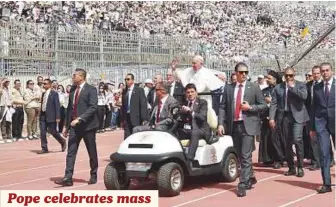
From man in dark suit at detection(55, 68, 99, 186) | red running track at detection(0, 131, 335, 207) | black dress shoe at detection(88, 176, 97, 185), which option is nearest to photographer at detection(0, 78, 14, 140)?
red running track at detection(0, 131, 335, 207)

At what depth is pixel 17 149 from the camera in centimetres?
1445

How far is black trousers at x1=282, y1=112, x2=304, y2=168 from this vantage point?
9.48m

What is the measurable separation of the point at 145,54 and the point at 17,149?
9393mm

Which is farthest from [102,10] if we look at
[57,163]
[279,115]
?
[279,115]

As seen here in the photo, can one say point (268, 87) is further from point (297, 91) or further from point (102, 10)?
point (102, 10)

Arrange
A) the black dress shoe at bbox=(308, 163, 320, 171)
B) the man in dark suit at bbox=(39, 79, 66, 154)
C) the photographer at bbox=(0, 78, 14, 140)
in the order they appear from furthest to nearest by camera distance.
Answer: the photographer at bbox=(0, 78, 14, 140), the man in dark suit at bbox=(39, 79, 66, 154), the black dress shoe at bbox=(308, 163, 320, 171)

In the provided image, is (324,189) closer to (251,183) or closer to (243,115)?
(251,183)

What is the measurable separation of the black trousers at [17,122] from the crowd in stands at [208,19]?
8.27m

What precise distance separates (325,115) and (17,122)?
10374 mm

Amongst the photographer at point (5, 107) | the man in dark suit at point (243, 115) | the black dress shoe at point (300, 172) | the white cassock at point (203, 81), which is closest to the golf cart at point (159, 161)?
the man in dark suit at point (243, 115)

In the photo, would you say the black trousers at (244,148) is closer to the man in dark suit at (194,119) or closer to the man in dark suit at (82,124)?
the man in dark suit at (194,119)

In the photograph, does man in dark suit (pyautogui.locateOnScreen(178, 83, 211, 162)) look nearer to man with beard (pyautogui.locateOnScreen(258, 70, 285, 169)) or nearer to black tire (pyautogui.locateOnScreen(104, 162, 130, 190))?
black tire (pyautogui.locateOnScreen(104, 162, 130, 190))

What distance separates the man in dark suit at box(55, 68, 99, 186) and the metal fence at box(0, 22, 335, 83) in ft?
31.3

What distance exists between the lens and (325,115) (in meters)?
8.09
